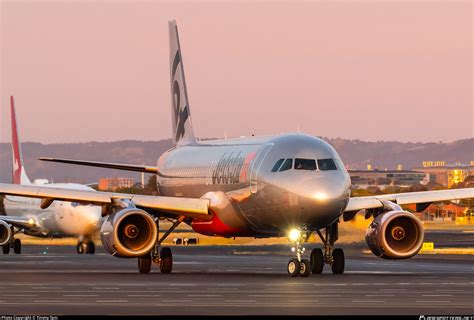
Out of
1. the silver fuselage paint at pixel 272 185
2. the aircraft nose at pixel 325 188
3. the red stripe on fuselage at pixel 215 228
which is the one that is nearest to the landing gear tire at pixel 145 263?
the red stripe on fuselage at pixel 215 228

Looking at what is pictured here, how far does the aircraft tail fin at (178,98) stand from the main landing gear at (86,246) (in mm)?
16927

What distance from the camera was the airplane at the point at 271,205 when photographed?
39375mm

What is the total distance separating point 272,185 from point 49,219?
1612 inches

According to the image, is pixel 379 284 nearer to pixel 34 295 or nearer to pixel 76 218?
pixel 34 295

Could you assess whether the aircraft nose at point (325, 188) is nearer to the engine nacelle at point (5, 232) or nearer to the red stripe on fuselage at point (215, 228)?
the red stripe on fuselage at point (215, 228)

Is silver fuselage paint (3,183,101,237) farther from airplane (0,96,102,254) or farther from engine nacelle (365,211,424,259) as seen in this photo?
engine nacelle (365,211,424,259)

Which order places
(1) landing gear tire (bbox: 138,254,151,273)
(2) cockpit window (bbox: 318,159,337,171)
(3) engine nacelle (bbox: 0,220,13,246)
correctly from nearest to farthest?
1. (2) cockpit window (bbox: 318,159,337,171)
2. (1) landing gear tire (bbox: 138,254,151,273)
3. (3) engine nacelle (bbox: 0,220,13,246)

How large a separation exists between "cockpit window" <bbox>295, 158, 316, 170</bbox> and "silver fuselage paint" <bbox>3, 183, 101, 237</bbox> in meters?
35.1

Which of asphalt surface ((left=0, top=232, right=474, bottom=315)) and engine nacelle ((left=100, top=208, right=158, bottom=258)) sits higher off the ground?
engine nacelle ((left=100, top=208, right=158, bottom=258))

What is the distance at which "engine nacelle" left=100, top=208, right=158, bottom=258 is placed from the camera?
40688 millimetres

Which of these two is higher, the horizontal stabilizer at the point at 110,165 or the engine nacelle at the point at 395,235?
the horizontal stabilizer at the point at 110,165

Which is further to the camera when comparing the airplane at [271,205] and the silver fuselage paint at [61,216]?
the silver fuselage paint at [61,216]

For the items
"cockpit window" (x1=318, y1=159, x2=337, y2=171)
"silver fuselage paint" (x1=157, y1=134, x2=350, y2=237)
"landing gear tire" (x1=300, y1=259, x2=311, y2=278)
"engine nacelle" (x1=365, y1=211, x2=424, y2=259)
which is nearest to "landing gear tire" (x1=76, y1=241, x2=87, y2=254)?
"silver fuselage paint" (x1=157, y1=134, x2=350, y2=237)

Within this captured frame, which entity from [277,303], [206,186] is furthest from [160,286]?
[206,186]
